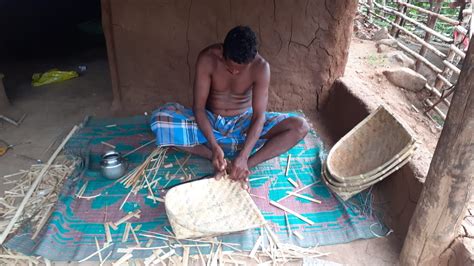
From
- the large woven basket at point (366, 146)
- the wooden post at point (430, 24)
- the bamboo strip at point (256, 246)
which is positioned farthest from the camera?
the wooden post at point (430, 24)

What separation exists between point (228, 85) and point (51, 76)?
3.24m

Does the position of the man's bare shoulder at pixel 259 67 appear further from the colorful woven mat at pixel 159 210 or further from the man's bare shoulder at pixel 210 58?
the colorful woven mat at pixel 159 210

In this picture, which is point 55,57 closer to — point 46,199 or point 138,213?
point 46,199

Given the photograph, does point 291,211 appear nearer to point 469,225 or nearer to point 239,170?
point 239,170

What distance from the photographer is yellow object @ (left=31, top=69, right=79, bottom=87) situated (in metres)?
4.93

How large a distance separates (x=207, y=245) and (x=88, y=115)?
2388mm

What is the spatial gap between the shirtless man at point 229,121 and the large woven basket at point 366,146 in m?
0.34

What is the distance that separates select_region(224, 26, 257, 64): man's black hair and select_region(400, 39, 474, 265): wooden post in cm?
123

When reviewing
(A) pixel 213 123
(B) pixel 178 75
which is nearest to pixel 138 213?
(A) pixel 213 123

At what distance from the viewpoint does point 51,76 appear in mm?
5016

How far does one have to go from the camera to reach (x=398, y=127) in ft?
9.23

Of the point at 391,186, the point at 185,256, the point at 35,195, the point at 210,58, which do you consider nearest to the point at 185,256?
the point at 185,256

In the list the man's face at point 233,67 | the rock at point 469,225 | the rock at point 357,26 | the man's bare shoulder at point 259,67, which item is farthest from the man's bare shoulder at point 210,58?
the rock at point 357,26

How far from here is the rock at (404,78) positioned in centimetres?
541
